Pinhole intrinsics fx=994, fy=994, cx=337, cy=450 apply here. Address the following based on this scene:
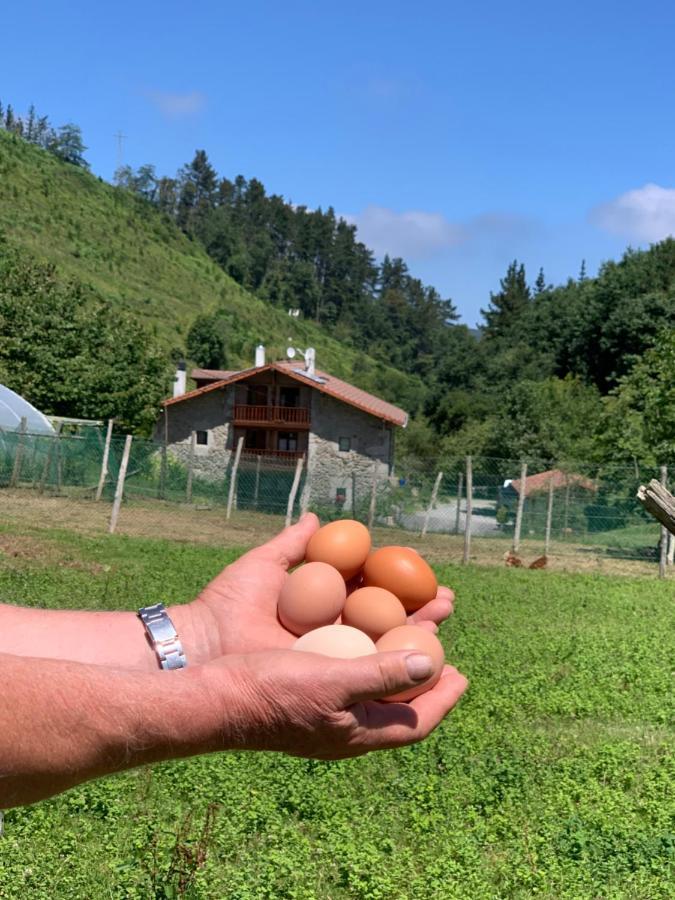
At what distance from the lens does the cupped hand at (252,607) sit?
288 centimetres

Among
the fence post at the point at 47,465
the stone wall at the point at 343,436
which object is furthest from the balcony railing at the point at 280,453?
the fence post at the point at 47,465

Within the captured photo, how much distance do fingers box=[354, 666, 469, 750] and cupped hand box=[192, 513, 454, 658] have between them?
1.49ft

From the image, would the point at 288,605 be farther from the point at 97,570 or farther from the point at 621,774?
the point at 97,570

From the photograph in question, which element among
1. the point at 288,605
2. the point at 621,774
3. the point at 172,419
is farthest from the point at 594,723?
the point at 172,419

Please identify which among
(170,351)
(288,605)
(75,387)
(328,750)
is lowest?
(328,750)

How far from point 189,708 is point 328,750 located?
1.40 feet

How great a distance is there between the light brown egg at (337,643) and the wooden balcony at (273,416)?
119 feet

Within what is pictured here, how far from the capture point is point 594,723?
699 cm

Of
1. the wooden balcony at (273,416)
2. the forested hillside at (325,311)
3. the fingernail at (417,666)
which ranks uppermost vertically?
the forested hillside at (325,311)

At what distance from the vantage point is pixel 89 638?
2.71m

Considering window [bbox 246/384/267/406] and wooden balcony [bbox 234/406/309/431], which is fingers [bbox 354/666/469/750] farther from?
window [bbox 246/384/267/406]

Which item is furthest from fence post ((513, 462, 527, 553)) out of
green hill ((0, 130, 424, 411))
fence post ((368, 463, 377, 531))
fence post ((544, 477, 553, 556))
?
green hill ((0, 130, 424, 411))

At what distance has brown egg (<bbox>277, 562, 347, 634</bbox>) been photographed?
9.38 ft

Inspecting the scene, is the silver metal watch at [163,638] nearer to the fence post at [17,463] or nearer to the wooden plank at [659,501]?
the wooden plank at [659,501]
